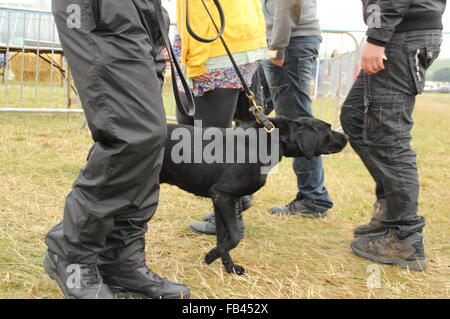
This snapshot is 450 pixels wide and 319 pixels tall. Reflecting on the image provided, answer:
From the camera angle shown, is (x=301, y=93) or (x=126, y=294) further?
(x=301, y=93)

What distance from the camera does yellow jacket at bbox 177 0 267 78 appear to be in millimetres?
2932

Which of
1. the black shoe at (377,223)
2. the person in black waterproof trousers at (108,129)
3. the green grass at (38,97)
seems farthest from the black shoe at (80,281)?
the green grass at (38,97)

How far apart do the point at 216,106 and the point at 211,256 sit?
924 millimetres

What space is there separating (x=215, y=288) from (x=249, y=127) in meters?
0.96

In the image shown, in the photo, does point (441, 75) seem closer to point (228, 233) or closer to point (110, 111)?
point (228, 233)

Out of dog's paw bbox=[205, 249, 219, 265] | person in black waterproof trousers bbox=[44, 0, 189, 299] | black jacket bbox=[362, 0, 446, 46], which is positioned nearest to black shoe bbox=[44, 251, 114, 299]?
person in black waterproof trousers bbox=[44, 0, 189, 299]

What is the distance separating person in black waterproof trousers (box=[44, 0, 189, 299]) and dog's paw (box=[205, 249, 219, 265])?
2.21 feet

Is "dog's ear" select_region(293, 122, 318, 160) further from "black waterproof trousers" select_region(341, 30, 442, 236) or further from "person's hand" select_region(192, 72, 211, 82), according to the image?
"person's hand" select_region(192, 72, 211, 82)

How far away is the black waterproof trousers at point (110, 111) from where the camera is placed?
198 cm

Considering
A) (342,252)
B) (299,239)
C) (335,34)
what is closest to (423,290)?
(342,252)

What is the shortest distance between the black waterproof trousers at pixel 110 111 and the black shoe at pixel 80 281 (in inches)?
2.1

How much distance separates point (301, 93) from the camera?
387cm

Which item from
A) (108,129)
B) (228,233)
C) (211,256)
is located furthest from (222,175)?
(108,129)

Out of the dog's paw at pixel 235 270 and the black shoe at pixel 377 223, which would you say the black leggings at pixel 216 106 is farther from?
the black shoe at pixel 377 223
